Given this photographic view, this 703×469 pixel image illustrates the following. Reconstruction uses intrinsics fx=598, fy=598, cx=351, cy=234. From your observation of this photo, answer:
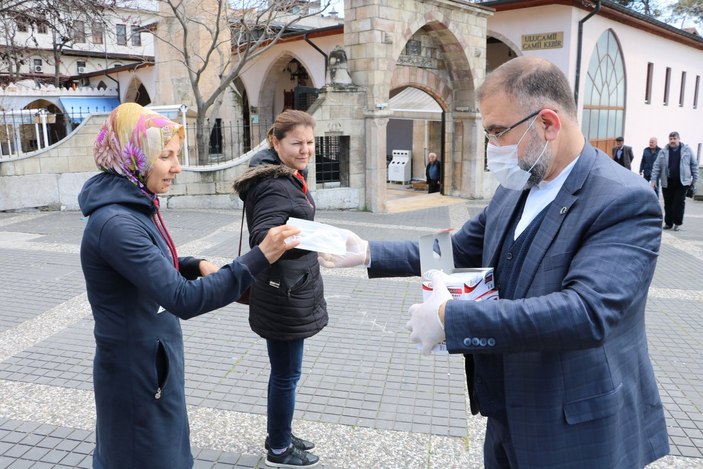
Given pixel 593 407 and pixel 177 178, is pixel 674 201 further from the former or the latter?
pixel 593 407

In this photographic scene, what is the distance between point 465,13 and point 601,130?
848 centimetres

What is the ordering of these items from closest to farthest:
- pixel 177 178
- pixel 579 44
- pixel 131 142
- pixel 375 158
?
pixel 131 142
pixel 177 178
pixel 375 158
pixel 579 44

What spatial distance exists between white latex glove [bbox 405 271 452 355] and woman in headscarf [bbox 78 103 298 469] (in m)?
0.77

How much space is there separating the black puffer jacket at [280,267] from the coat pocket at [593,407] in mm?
1592

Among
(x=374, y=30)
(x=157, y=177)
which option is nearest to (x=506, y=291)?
(x=157, y=177)

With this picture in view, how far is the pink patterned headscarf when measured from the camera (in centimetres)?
224

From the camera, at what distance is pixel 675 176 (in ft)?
38.9

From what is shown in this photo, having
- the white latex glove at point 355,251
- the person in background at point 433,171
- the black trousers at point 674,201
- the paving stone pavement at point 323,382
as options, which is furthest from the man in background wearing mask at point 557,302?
Result: the person in background at point 433,171

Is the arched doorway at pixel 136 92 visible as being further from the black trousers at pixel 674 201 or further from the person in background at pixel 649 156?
the black trousers at pixel 674 201

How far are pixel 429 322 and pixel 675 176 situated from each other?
39.2 feet

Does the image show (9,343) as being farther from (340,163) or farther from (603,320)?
(340,163)

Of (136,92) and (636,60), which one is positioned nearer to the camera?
(636,60)

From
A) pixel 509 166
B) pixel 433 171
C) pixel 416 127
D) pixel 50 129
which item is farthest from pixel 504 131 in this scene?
pixel 50 129

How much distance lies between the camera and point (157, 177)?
91.6 inches
